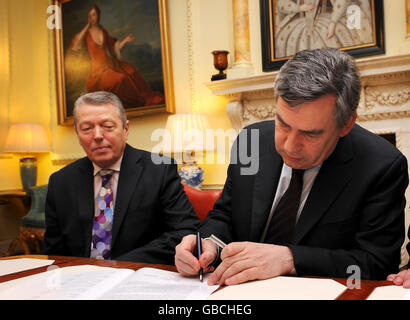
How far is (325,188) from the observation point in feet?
4.31

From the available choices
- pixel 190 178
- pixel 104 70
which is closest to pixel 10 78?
pixel 104 70

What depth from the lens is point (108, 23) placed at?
503cm

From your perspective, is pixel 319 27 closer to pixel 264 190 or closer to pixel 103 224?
pixel 264 190

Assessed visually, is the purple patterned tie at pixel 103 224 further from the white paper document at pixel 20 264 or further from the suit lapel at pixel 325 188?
the suit lapel at pixel 325 188

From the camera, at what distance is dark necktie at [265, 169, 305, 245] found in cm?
135

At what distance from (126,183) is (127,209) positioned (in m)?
0.15

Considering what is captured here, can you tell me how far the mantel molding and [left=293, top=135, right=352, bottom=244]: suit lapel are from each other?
1971 millimetres

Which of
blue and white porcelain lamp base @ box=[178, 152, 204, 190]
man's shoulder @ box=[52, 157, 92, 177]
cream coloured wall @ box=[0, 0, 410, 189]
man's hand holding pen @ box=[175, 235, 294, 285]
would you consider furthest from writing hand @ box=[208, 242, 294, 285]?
cream coloured wall @ box=[0, 0, 410, 189]

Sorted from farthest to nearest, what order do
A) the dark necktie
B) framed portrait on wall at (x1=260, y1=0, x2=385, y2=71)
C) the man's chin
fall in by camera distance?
framed portrait on wall at (x1=260, y1=0, x2=385, y2=71), the man's chin, the dark necktie

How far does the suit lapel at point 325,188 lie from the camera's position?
1292 millimetres

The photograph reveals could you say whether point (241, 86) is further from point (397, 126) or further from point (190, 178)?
point (397, 126)

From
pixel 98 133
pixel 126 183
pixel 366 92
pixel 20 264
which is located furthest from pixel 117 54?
pixel 20 264

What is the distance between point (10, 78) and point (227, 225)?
5.23 meters

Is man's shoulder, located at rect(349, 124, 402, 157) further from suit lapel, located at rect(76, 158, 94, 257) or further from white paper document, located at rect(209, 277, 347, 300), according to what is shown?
suit lapel, located at rect(76, 158, 94, 257)
